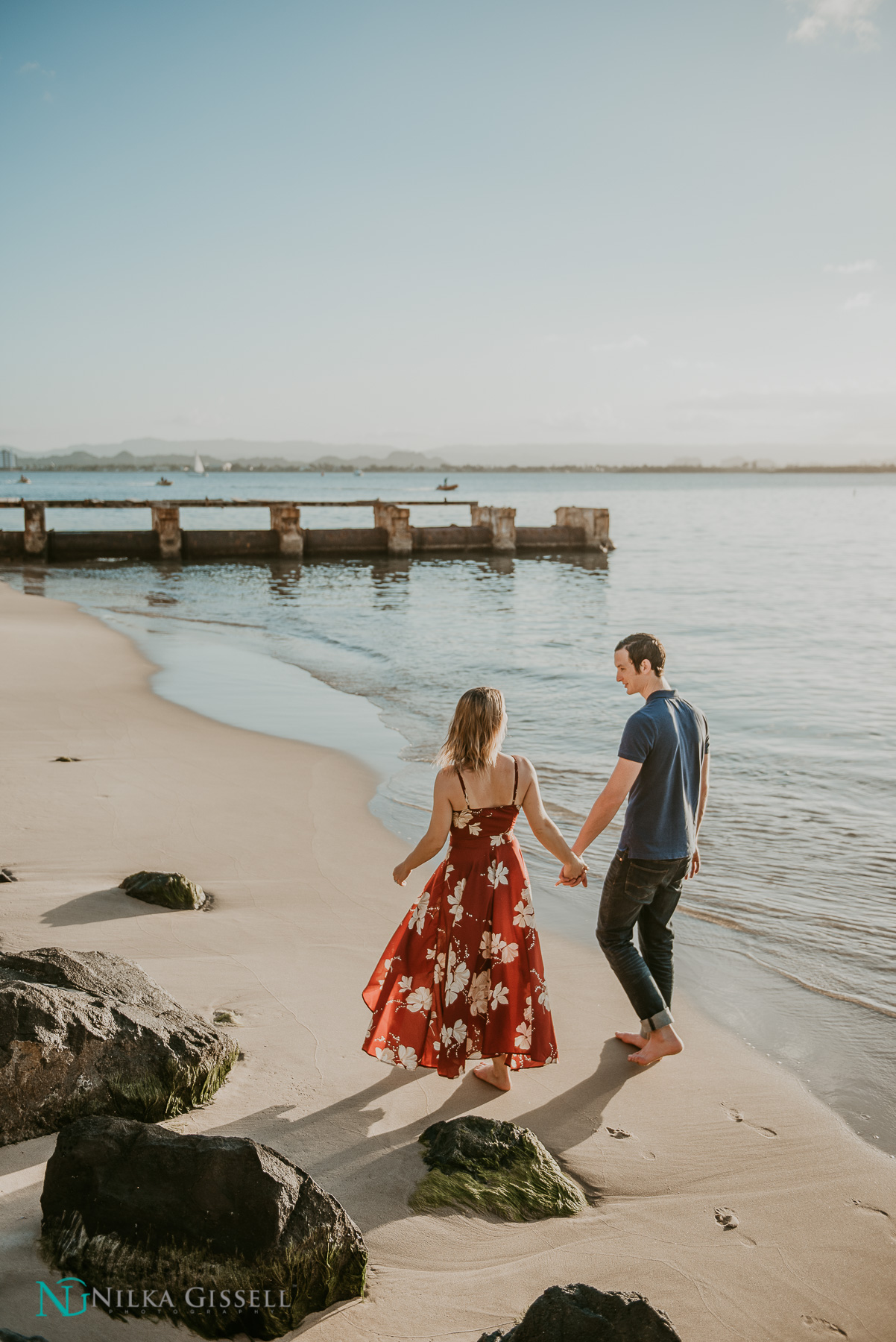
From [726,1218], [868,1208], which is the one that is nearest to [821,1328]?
[726,1218]

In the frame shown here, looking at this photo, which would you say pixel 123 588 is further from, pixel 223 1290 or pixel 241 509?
pixel 241 509

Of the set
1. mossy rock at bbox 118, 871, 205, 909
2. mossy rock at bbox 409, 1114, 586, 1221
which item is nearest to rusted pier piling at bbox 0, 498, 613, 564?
mossy rock at bbox 118, 871, 205, 909

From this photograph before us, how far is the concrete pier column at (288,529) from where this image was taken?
33469 millimetres

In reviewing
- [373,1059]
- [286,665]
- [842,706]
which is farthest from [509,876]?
[286,665]

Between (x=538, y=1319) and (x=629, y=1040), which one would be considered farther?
(x=629, y=1040)

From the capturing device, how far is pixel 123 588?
86.0ft

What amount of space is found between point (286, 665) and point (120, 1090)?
40.5 ft

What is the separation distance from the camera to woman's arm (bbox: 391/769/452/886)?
12.0 feet

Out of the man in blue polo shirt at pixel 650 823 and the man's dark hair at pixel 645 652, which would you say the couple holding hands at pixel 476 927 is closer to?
the man in blue polo shirt at pixel 650 823

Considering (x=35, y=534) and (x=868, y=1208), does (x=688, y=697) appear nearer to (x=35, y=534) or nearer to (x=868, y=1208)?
(x=868, y=1208)

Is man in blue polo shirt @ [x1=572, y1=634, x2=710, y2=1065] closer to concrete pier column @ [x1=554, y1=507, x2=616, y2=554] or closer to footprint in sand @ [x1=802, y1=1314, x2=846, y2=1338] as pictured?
footprint in sand @ [x1=802, y1=1314, x2=846, y2=1338]

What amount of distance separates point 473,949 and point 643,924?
3.13 ft

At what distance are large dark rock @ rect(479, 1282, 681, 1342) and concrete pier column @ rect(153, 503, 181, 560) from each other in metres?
31.8

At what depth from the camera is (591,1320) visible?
2.21 meters
